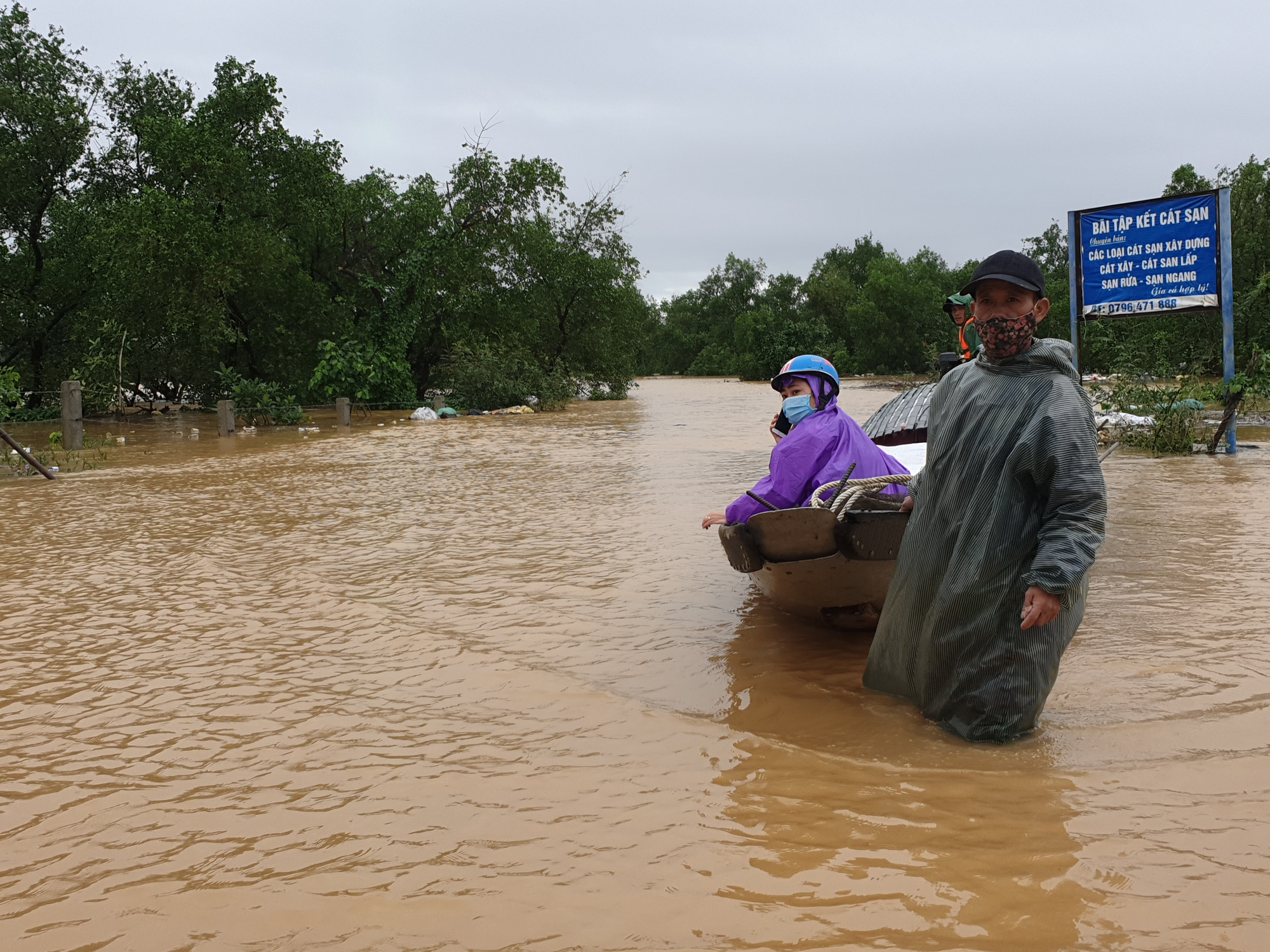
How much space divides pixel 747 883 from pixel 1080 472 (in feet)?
6.17

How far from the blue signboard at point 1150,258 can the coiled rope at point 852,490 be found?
9.37 m

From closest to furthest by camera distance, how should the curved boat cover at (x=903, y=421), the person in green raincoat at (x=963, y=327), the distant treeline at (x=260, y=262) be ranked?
the person in green raincoat at (x=963, y=327)
the curved boat cover at (x=903, y=421)
the distant treeline at (x=260, y=262)

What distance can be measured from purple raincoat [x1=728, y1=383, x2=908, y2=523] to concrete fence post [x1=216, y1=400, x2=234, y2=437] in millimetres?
20712

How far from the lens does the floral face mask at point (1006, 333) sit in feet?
12.8

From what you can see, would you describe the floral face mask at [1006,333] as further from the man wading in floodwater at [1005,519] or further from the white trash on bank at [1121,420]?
the white trash on bank at [1121,420]

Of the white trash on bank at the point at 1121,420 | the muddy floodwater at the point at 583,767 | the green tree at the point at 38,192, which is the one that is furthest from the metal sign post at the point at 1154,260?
the green tree at the point at 38,192

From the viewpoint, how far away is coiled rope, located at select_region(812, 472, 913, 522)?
529 cm

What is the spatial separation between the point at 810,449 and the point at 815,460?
70 mm

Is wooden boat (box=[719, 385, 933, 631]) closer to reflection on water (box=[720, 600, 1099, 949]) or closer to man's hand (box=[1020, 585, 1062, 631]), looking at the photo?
reflection on water (box=[720, 600, 1099, 949])

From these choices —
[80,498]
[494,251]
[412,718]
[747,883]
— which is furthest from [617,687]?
[494,251]

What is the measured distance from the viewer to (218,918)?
120 inches

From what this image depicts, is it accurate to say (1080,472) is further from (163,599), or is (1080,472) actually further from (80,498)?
(80,498)

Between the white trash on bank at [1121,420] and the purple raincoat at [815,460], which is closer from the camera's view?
the purple raincoat at [815,460]

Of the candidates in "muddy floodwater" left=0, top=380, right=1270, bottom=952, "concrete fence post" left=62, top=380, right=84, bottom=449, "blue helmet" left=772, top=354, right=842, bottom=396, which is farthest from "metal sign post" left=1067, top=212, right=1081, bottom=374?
"concrete fence post" left=62, top=380, right=84, bottom=449
